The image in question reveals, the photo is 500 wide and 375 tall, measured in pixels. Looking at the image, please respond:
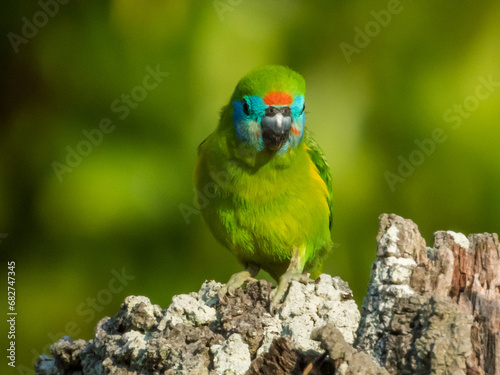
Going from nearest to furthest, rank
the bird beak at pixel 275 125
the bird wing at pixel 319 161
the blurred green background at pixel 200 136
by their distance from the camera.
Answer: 1. the bird beak at pixel 275 125
2. the bird wing at pixel 319 161
3. the blurred green background at pixel 200 136

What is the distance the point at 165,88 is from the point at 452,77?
212 centimetres

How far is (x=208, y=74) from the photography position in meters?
5.18

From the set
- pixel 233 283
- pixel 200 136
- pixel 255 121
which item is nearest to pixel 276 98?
pixel 255 121

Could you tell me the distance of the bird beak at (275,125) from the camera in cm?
389

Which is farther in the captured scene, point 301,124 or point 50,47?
point 50,47

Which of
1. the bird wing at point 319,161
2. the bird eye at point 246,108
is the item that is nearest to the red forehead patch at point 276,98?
the bird eye at point 246,108

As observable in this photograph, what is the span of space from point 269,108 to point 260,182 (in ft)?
1.49

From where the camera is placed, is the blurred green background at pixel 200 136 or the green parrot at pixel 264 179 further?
the blurred green background at pixel 200 136

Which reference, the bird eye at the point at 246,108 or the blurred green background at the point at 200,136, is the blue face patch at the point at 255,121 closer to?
the bird eye at the point at 246,108

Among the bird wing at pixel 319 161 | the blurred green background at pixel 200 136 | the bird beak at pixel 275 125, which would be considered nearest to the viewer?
the bird beak at pixel 275 125

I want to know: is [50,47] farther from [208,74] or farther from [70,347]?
[70,347]

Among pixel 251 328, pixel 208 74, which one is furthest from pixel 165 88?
pixel 251 328

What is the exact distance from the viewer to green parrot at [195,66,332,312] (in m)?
3.94

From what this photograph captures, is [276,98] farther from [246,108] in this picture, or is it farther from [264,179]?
[264,179]
